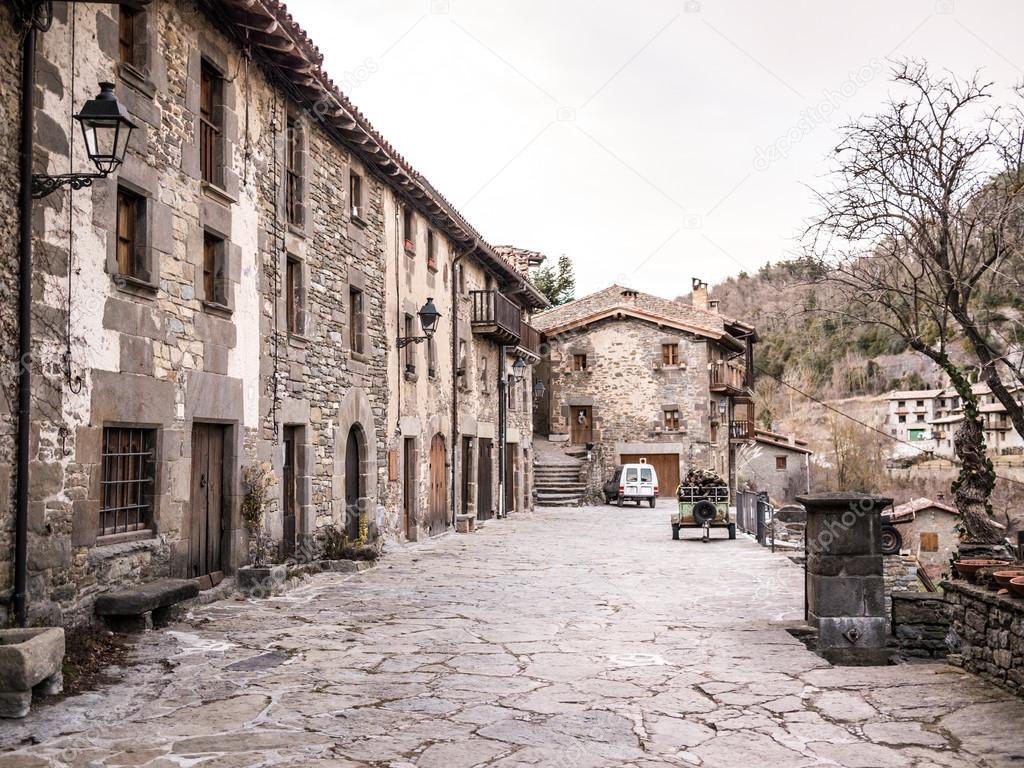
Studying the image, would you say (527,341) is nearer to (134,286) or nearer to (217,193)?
(217,193)

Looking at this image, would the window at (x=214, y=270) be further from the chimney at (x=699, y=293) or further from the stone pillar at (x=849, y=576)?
the chimney at (x=699, y=293)

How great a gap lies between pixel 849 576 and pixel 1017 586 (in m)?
1.80

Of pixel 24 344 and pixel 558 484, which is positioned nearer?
pixel 24 344

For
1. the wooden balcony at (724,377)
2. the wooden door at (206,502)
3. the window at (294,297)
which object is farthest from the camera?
the wooden balcony at (724,377)

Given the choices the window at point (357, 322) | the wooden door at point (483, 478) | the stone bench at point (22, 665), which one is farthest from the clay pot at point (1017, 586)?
the wooden door at point (483, 478)

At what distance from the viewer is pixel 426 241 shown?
18891 millimetres

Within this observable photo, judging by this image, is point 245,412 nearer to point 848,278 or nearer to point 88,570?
point 88,570

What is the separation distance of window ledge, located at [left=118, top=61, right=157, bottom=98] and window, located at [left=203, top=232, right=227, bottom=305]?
1788 mm

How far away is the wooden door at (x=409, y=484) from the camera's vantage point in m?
17.2

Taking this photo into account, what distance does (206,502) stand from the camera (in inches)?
398

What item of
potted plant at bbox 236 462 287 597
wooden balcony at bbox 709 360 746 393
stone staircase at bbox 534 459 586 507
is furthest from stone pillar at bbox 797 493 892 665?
wooden balcony at bbox 709 360 746 393

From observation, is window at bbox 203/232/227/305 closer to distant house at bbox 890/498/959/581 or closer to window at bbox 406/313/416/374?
window at bbox 406/313/416/374

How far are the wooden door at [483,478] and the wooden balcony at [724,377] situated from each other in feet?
49.2

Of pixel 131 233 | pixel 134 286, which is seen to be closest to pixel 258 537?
pixel 134 286
